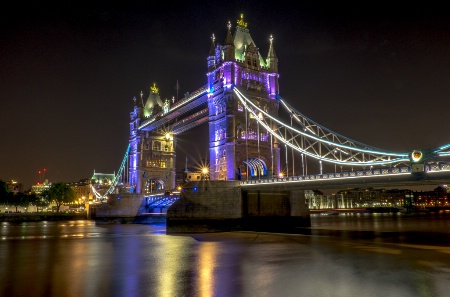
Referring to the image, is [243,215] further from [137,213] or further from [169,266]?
[137,213]

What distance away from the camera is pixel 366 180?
27.8m

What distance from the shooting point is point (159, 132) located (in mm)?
74188

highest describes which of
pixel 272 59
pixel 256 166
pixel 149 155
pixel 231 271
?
pixel 272 59

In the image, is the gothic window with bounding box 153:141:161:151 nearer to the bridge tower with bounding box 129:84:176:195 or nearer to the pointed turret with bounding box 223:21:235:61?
the bridge tower with bounding box 129:84:176:195

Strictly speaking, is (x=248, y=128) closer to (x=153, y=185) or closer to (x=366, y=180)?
(x=366, y=180)

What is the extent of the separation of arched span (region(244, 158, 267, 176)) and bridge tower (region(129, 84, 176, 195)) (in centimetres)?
2863

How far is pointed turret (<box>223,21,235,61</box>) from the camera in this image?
147 ft

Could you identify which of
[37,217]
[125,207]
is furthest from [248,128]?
[37,217]

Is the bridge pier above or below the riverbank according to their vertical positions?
above

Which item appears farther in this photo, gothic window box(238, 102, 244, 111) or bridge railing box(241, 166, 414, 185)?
gothic window box(238, 102, 244, 111)

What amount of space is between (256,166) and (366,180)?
63.5 ft

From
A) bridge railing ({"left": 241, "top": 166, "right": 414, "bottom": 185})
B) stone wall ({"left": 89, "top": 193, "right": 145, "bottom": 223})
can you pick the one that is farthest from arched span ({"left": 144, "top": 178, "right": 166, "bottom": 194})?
bridge railing ({"left": 241, "top": 166, "right": 414, "bottom": 185})

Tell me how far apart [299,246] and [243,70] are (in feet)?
85.2

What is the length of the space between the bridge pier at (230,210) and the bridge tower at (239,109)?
3.85 m
